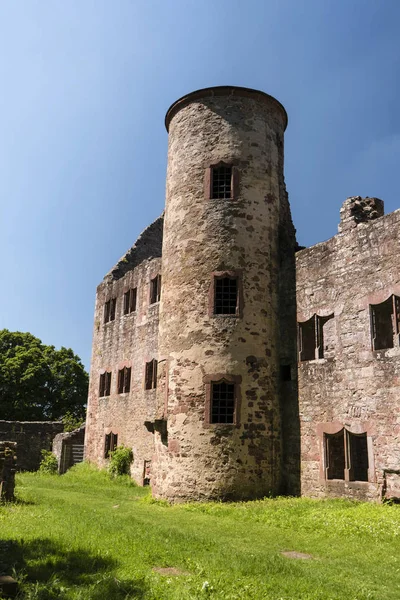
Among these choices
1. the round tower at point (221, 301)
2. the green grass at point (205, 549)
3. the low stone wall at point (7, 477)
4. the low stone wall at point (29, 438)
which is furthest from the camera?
the low stone wall at point (29, 438)

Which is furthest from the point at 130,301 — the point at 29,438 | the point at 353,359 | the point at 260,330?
the point at 353,359

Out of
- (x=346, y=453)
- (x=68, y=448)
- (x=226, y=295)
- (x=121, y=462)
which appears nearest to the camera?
(x=346, y=453)

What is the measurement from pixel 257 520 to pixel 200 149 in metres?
11.5

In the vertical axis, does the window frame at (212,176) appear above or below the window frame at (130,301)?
above

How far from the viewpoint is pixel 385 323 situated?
1448 centimetres

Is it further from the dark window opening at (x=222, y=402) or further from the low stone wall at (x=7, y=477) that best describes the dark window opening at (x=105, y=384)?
the low stone wall at (x=7, y=477)

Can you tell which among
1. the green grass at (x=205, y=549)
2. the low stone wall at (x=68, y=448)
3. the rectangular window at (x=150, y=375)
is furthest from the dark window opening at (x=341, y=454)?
the low stone wall at (x=68, y=448)

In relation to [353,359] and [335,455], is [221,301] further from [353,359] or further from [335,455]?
[335,455]

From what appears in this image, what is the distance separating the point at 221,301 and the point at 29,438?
1704 centimetres

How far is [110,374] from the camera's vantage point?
25812mm

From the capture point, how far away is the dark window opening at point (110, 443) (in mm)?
24016

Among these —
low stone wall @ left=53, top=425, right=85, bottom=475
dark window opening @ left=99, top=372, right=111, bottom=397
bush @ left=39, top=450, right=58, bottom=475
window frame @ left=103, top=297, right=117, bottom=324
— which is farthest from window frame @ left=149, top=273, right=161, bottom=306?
bush @ left=39, top=450, right=58, bottom=475

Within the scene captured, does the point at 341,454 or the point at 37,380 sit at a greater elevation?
the point at 37,380

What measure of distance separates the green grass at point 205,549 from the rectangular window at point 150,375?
758 cm
